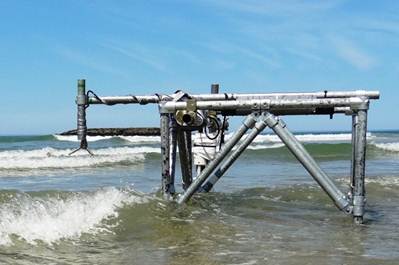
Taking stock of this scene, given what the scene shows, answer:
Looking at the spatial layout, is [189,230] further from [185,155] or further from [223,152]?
[185,155]

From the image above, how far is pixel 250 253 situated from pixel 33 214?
2.88m

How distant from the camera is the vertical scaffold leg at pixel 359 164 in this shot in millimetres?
7648

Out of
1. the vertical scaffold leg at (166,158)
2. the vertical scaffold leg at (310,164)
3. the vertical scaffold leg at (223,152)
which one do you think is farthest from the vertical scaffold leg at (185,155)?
the vertical scaffold leg at (310,164)

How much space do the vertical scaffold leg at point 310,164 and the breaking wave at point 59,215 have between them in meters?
2.47

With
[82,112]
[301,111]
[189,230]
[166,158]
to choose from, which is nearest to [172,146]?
[166,158]

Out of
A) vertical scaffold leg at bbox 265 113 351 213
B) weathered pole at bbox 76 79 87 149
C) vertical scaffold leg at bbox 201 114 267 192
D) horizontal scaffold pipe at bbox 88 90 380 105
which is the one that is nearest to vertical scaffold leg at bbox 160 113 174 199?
horizontal scaffold pipe at bbox 88 90 380 105

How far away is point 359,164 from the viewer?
7.73 m

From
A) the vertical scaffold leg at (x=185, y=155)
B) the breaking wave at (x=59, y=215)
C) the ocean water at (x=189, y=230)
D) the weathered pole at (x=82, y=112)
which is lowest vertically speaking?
the ocean water at (x=189, y=230)

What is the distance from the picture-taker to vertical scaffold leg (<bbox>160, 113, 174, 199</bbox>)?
8.46m

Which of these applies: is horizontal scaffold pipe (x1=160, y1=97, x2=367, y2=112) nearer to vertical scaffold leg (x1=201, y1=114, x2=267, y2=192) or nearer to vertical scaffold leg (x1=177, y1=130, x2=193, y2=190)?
vertical scaffold leg (x1=201, y1=114, x2=267, y2=192)

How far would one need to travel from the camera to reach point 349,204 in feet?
25.8

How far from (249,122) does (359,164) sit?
163 cm

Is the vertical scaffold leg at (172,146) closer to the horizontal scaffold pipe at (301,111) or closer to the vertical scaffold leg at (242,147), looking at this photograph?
the vertical scaffold leg at (242,147)

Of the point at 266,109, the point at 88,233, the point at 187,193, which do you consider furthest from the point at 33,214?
the point at 266,109
